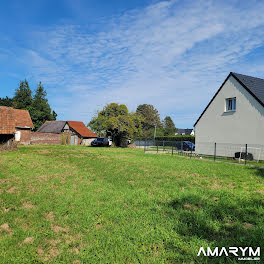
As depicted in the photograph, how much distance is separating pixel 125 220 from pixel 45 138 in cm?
3772

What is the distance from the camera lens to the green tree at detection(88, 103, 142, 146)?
1284 inches

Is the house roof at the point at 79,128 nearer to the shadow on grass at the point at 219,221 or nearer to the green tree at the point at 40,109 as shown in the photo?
the green tree at the point at 40,109

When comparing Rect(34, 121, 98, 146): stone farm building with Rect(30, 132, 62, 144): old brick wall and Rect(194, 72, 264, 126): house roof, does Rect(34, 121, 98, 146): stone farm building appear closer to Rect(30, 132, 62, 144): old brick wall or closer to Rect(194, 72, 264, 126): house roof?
Rect(30, 132, 62, 144): old brick wall

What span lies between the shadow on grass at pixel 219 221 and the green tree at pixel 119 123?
1081 inches

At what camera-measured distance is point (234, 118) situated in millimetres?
17578

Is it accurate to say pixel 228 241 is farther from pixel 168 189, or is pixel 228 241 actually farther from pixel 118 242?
pixel 168 189

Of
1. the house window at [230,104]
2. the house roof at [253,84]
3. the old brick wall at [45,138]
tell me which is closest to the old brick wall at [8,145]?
the old brick wall at [45,138]

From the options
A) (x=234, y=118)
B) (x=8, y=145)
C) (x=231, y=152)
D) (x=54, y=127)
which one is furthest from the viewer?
(x=54, y=127)

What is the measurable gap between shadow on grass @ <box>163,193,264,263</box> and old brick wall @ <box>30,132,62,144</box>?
36638 mm

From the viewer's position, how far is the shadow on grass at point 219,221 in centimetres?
328

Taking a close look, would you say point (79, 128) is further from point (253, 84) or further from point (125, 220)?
point (125, 220)

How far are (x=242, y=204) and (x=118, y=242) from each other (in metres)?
3.48

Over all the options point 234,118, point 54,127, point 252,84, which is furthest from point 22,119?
point 252,84

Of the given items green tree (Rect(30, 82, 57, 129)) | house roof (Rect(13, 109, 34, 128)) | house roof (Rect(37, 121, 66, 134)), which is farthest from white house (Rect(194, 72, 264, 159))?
green tree (Rect(30, 82, 57, 129))
